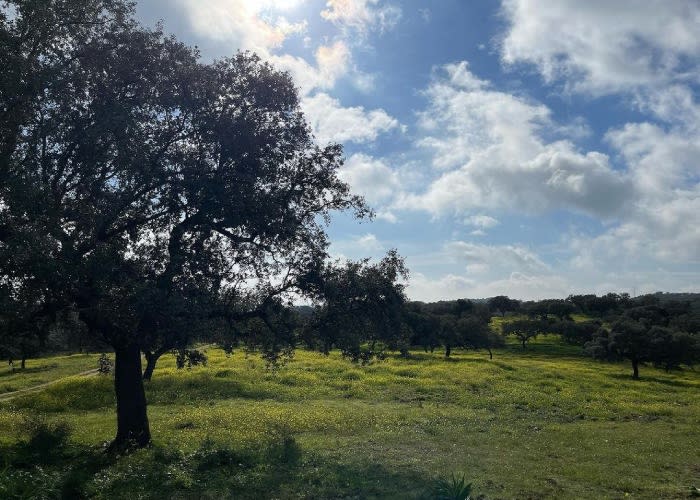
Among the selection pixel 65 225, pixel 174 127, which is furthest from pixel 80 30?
pixel 65 225

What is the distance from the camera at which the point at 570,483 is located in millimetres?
21469

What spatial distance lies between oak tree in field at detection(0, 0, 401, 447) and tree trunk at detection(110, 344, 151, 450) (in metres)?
0.06

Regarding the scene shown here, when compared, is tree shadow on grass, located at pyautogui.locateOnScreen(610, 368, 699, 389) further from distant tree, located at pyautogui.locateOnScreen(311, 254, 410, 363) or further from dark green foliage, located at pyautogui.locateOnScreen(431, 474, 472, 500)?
dark green foliage, located at pyautogui.locateOnScreen(431, 474, 472, 500)

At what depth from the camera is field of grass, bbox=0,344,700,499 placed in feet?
62.2

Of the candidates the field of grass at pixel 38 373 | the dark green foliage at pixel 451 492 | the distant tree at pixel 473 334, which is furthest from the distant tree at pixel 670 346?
the field of grass at pixel 38 373

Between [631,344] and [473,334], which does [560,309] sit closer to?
[473,334]

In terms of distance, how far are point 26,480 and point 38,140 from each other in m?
11.5

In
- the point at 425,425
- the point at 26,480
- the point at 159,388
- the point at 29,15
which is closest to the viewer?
the point at 26,480

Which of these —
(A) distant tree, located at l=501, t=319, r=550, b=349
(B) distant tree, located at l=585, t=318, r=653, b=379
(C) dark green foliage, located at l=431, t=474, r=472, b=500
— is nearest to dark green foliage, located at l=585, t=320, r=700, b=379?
(B) distant tree, located at l=585, t=318, r=653, b=379

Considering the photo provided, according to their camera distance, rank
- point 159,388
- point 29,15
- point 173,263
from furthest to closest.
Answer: point 159,388, point 173,263, point 29,15

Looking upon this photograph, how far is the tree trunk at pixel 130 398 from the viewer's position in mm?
24094

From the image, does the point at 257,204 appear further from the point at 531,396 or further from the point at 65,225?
the point at 531,396

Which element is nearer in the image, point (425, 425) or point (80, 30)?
point (80, 30)

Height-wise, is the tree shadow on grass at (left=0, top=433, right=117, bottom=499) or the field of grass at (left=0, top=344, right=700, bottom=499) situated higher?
the tree shadow on grass at (left=0, top=433, right=117, bottom=499)
